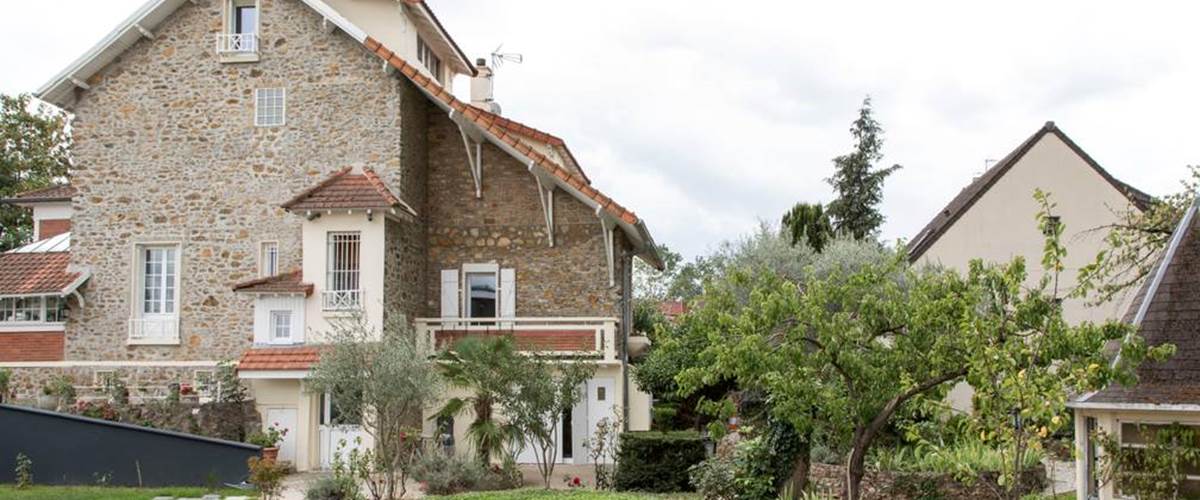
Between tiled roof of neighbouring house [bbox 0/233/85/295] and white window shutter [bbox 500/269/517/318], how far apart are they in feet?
29.5

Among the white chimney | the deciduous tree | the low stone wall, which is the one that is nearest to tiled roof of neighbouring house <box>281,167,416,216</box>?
the white chimney

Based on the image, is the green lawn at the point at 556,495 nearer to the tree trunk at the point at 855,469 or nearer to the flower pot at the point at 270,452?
the tree trunk at the point at 855,469

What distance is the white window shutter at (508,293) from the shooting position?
85.7ft

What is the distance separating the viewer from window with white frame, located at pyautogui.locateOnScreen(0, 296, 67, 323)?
26.0 metres

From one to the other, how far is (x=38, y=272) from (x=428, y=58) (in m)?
10.7

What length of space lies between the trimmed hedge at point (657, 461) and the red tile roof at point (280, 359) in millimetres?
6457

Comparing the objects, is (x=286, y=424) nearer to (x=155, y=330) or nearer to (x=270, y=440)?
(x=270, y=440)

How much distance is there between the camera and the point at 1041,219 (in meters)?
12.4

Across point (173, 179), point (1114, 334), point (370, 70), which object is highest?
point (370, 70)

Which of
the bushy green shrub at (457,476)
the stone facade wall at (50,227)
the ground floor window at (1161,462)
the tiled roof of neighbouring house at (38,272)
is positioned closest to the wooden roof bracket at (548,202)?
the bushy green shrub at (457,476)

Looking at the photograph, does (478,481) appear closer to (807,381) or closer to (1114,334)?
(807,381)

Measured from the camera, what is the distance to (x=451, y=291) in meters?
26.4

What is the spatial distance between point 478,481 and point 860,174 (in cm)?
2896

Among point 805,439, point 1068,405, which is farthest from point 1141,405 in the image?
point 805,439
